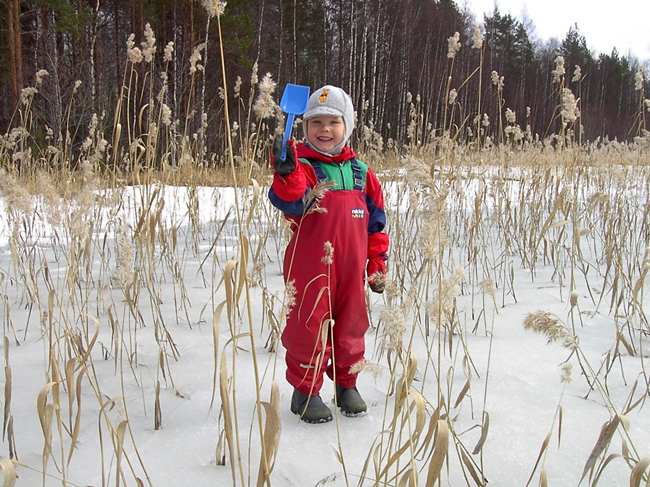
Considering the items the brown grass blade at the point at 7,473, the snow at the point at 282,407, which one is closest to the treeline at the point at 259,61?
the brown grass blade at the point at 7,473

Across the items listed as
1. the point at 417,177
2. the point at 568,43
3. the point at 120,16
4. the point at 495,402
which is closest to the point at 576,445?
the point at 495,402

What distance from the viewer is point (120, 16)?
12.9 meters

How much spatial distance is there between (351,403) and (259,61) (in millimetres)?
14716

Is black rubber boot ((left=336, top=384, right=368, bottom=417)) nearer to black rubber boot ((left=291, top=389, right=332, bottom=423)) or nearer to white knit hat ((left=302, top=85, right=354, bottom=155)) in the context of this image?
black rubber boot ((left=291, top=389, right=332, bottom=423))

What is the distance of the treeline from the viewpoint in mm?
8344

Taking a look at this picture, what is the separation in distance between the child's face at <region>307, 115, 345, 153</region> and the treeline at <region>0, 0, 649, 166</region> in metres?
0.68

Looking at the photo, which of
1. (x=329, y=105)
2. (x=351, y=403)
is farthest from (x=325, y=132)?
(x=351, y=403)

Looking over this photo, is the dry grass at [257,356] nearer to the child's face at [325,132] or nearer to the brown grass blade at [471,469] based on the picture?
the brown grass blade at [471,469]

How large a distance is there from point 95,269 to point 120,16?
12895 mm

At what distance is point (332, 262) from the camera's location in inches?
50.0

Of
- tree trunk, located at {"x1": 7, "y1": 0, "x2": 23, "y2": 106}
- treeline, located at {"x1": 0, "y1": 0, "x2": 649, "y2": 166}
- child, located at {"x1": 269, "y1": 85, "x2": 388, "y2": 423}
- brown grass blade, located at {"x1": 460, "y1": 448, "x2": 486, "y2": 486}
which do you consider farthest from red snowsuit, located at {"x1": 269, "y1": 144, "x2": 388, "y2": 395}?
tree trunk, located at {"x1": 7, "y1": 0, "x2": 23, "y2": 106}

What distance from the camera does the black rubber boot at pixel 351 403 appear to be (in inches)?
51.0

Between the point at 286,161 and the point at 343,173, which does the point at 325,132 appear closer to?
the point at 343,173

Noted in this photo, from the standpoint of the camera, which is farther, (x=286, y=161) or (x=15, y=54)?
(x=15, y=54)
